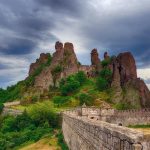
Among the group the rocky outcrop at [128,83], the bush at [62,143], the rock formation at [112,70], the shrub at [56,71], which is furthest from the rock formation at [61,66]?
the bush at [62,143]

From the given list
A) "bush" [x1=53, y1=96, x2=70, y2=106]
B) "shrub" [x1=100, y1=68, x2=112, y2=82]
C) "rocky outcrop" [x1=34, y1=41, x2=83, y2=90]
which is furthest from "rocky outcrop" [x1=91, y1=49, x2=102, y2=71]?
"bush" [x1=53, y1=96, x2=70, y2=106]

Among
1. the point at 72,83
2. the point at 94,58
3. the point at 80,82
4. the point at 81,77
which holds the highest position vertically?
the point at 94,58

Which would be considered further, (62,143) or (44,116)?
(44,116)

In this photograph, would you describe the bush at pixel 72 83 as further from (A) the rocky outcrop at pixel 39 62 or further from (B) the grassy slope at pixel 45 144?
(B) the grassy slope at pixel 45 144

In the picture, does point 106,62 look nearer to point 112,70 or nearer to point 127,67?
point 112,70

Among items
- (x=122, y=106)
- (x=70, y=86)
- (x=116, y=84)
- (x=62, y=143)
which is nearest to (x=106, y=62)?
(x=116, y=84)

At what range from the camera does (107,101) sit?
73438 mm

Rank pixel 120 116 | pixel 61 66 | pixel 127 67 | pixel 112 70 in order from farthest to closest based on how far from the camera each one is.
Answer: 1. pixel 61 66
2. pixel 112 70
3. pixel 127 67
4. pixel 120 116

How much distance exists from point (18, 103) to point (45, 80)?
958 centimetres

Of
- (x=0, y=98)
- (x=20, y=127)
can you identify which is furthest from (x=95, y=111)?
(x=0, y=98)

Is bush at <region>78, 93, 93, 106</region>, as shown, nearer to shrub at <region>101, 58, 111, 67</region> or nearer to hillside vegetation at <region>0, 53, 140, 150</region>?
hillside vegetation at <region>0, 53, 140, 150</region>

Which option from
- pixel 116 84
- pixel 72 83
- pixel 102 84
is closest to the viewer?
pixel 116 84

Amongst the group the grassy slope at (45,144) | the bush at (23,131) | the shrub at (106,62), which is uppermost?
the shrub at (106,62)

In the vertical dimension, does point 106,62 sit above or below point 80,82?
above
